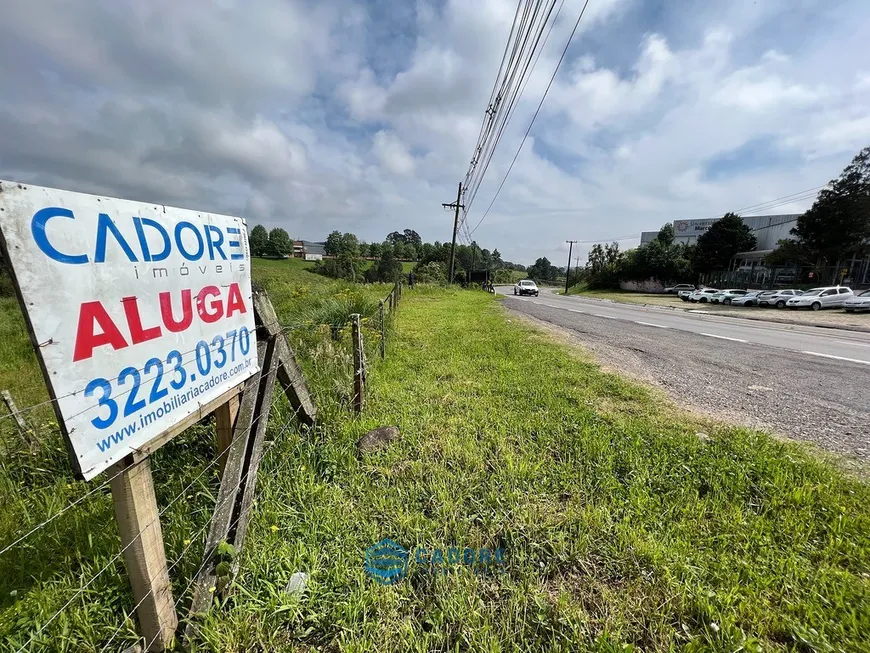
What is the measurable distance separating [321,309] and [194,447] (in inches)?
221

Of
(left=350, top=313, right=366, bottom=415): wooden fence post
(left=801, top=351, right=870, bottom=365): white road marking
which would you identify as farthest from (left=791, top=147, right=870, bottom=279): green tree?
(left=350, top=313, right=366, bottom=415): wooden fence post

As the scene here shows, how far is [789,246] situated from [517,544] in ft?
141

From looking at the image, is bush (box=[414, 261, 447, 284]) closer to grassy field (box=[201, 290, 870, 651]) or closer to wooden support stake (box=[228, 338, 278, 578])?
grassy field (box=[201, 290, 870, 651])

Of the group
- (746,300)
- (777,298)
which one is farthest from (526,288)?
(777,298)

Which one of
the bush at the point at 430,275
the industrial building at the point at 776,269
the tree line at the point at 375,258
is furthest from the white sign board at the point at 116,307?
the industrial building at the point at 776,269

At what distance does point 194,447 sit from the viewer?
287cm

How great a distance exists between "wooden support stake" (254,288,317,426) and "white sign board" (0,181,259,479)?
1.75 ft

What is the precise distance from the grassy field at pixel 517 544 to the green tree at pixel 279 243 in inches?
2733

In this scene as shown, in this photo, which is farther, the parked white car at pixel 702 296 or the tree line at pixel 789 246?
the parked white car at pixel 702 296

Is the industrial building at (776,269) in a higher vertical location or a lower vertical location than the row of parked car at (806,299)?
higher

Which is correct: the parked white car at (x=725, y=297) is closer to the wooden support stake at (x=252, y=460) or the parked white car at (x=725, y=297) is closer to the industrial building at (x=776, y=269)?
the industrial building at (x=776, y=269)

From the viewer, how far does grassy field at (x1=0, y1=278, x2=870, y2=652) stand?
1.68 m

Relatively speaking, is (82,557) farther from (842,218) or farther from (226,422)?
(842,218)

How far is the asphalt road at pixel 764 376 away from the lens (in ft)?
12.9
